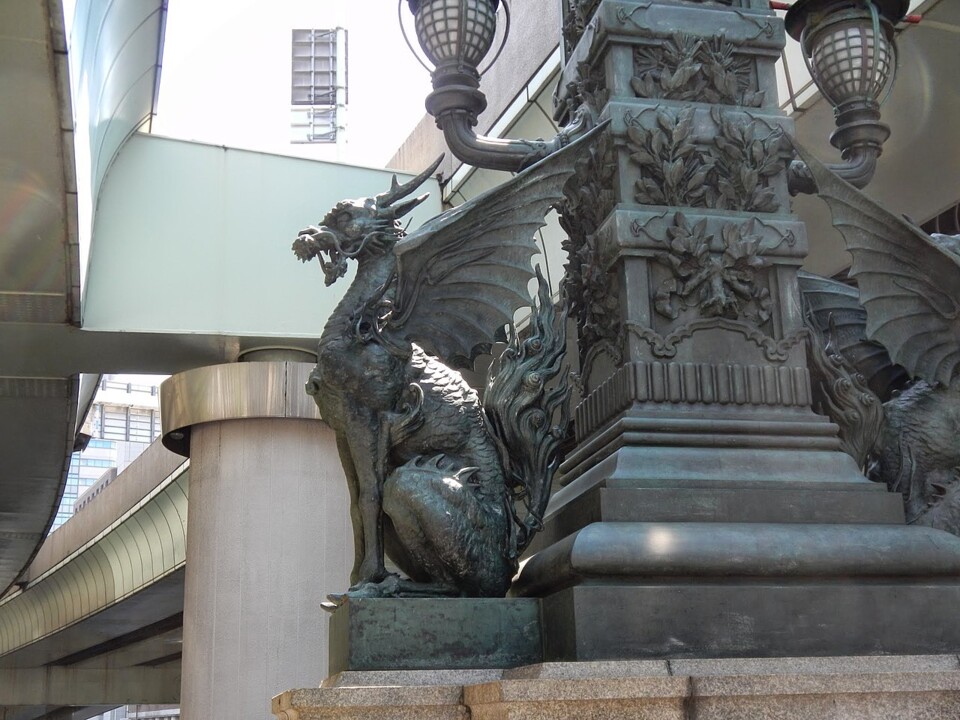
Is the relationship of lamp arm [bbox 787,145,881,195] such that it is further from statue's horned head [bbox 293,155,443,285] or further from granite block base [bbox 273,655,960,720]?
granite block base [bbox 273,655,960,720]

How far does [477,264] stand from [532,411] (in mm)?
691

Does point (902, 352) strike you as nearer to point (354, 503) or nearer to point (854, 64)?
point (854, 64)

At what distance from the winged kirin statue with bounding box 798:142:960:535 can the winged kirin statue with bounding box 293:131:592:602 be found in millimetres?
1157

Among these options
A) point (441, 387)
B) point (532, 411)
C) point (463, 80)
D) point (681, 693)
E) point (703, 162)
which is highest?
point (463, 80)

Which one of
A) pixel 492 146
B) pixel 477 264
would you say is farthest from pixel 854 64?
pixel 477 264

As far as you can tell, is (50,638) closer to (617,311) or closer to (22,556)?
(22,556)

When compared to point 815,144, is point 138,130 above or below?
above

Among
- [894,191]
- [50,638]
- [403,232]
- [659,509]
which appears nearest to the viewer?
[659,509]

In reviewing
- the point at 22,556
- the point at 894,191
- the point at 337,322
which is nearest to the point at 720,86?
the point at 337,322

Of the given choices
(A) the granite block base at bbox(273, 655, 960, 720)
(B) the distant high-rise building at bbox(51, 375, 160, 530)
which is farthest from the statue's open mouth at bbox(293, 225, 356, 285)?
(B) the distant high-rise building at bbox(51, 375, 160, 530)

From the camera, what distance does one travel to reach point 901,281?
4.91m

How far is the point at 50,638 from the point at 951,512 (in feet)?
97.3

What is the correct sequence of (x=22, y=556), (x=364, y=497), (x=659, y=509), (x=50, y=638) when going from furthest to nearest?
(x=50, y=638)
(x=22, y=556)
(x=364, y=497)
(x=659, y=509)

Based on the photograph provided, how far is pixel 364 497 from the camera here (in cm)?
448
